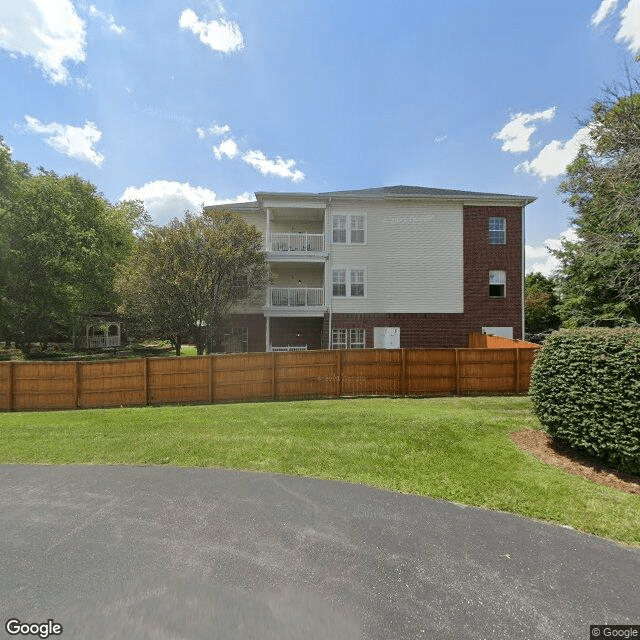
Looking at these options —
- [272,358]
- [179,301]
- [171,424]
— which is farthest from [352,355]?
[179,301]

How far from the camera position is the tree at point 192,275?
13891 mm

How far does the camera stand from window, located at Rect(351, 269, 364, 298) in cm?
1727

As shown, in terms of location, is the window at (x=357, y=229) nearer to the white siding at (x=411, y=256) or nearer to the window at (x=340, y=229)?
the white siding at (x=411, y=256)

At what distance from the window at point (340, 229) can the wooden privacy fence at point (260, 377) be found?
8.01 meters

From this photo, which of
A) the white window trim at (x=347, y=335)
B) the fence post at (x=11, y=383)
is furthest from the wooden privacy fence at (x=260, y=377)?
the white window trim at (x=347, y=335)

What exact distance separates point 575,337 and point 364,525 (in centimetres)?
527

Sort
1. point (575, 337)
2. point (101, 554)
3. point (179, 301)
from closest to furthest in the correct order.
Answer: point (101, 554) → point (575, 337) → point (179, 301)

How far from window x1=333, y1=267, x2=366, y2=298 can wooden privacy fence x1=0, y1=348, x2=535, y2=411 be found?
6335 millimetres

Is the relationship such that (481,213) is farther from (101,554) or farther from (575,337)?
A: (101,554)

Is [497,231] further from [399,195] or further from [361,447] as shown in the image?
[361,447]

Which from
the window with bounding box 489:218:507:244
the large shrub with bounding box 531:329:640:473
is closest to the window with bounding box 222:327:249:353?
the large shrub with bounding box 531:329:640:473

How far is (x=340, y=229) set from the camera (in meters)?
17.3

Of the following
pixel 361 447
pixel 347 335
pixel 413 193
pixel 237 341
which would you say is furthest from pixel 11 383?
pixel 413 193

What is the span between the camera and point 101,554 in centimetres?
339
